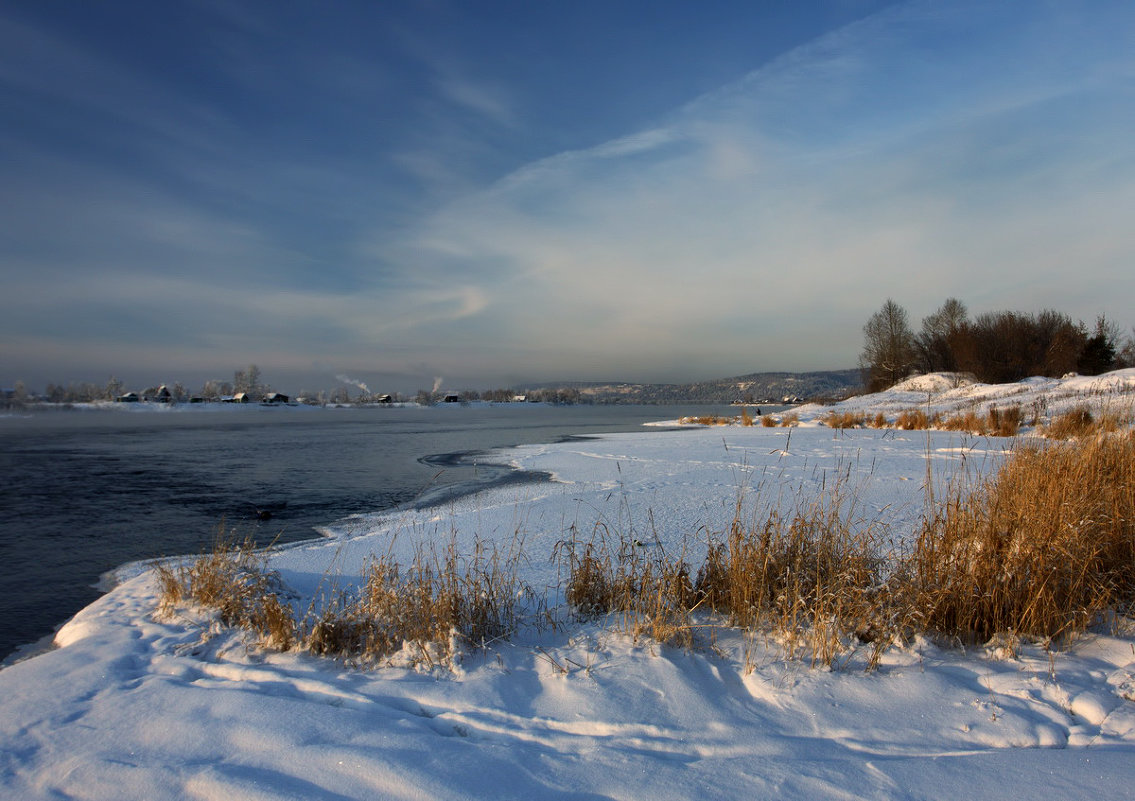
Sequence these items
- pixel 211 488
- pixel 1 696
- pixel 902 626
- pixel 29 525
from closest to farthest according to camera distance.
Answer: pixel 1 696, pixel 902 626, pixel 29 525, pixel 211 488

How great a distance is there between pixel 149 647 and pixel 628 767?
3.38m

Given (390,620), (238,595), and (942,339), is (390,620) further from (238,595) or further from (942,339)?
(942,339)

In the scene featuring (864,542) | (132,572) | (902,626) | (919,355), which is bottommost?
(132,572)

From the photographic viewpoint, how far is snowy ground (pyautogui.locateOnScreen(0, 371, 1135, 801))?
2271mm

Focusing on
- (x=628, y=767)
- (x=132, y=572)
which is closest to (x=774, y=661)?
(x=628, y=767)

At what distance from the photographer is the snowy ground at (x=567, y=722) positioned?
2.27 metres

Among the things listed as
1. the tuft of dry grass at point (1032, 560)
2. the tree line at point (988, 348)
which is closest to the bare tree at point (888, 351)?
the tree line at point (988, 348)

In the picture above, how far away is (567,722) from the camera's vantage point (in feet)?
8.98

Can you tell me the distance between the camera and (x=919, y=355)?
4903cm

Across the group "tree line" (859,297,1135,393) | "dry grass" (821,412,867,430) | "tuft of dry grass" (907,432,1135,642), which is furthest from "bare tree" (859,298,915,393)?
"tuft of dry grass" (907,432,1135,642)

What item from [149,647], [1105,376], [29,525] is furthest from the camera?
[1105,376]

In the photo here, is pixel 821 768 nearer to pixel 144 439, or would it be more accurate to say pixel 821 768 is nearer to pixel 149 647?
pixel 149 647

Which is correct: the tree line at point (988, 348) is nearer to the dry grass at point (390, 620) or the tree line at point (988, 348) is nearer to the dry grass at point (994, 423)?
the dry grass at point (994, 423)

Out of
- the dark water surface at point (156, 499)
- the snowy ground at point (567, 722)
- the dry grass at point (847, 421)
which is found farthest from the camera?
the dry grass at point (847, 421)
